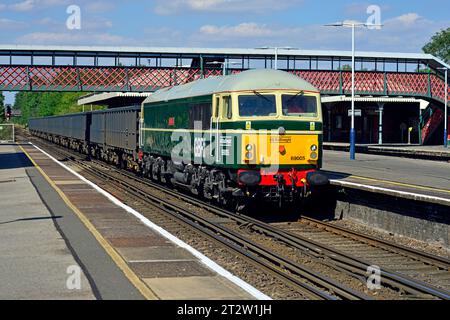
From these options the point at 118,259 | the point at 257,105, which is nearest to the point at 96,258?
the point at 118,259

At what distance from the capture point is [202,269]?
38.1 ft

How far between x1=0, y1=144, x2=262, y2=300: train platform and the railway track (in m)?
1.01

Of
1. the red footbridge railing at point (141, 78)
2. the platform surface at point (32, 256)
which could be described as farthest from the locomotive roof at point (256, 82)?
the red footbridge railing at point (141, 78)

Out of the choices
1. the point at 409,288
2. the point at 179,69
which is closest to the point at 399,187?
the point at 409,288

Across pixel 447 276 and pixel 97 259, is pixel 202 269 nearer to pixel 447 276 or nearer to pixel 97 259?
pixel 97 259

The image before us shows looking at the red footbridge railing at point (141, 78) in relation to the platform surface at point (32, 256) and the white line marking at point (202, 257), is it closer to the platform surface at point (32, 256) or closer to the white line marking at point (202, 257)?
the platform surface at point (32, 256)

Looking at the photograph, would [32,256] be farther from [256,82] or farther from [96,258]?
[256,82]

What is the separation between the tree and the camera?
126 metres

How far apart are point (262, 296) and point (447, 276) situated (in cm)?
425

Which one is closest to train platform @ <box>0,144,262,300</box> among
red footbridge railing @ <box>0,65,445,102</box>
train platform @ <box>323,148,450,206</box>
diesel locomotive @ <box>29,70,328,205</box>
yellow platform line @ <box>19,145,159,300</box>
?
yellow platform line @ <box>19,145,159,300</box>

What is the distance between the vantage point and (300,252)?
550 inches

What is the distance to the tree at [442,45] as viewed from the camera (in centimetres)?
12624

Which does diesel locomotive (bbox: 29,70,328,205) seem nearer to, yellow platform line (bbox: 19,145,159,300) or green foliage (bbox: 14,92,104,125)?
yellow platform line (bbox: 19,145,159,300)

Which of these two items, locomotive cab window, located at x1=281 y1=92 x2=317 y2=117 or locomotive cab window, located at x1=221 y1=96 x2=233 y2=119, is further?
locomotive cab window, located at x1=281 y1=92 x2=317 y2=117
